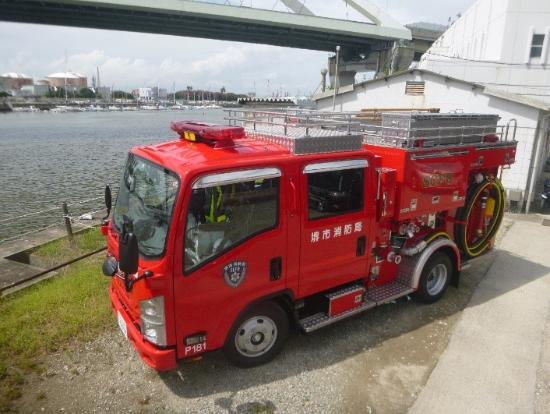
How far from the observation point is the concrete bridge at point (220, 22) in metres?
39.9

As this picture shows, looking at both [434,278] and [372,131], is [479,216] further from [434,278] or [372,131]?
[372,131]

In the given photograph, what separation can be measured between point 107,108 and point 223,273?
5113 inches

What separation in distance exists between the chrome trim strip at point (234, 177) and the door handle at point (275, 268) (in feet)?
3.05

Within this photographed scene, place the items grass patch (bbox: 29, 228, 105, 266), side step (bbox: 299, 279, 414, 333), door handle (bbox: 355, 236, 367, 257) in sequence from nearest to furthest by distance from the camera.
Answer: side step (bbox: 299, 279, 414, 333) → door handle (bbox: 355, 236, 367, 257) → grass patch (bbox: 29, 228, 105, 266)

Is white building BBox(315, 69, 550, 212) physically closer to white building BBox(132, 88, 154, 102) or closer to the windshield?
the windshield

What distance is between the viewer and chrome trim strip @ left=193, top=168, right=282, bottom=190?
12.4ft

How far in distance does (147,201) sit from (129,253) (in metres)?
0.87

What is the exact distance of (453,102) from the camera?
1325 centimetres

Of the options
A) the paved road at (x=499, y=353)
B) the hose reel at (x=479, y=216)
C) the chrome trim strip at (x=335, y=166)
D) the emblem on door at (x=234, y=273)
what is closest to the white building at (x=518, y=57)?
the hose reel at (x=479, y=216)

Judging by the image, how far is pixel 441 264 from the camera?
641cm

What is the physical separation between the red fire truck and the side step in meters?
0.02

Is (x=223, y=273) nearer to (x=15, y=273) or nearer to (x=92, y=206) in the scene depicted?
(x=15, y=273)

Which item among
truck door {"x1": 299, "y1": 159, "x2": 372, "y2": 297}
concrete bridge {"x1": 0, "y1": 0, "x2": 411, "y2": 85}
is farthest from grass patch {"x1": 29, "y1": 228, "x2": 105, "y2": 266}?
concrete bridge {"x1": 0, "y1": 0, "x2": 411, "y2": 85}

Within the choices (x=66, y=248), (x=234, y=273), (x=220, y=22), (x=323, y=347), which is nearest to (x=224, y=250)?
(x=234, y=273)
